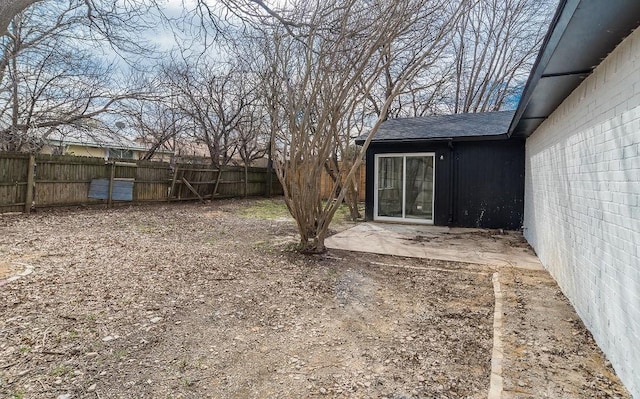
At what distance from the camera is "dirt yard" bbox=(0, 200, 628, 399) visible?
6.79 feet

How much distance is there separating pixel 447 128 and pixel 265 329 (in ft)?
24.3

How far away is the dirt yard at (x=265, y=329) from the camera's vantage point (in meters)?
2.07

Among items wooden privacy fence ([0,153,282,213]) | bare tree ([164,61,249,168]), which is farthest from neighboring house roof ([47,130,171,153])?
bare tree ([164,61,249,168])

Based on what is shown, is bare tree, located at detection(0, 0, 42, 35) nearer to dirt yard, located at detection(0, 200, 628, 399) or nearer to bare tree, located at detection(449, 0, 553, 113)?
dirt yard, located at detection(0, 200, 628, 399)

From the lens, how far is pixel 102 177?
390 inches

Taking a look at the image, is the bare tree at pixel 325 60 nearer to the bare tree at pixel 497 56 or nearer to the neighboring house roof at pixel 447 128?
the neighboring house roof at pixel 447 128

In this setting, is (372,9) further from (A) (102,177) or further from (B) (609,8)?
(A) (102,177)

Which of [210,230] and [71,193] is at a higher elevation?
[71,193]

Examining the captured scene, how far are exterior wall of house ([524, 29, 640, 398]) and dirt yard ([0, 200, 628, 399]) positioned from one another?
25 cm

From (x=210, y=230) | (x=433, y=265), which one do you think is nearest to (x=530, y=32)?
(x=433, y=265)

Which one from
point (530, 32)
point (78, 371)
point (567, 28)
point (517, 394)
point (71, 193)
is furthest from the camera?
point (530, 32)

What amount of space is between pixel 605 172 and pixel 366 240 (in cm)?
431

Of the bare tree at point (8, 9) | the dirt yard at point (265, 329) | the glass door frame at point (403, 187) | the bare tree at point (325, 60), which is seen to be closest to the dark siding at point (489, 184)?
the glass door frame at point (403, 187)

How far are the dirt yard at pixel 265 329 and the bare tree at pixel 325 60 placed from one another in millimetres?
1046
